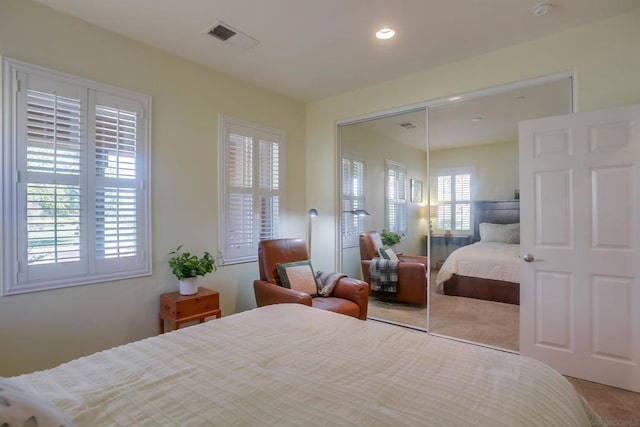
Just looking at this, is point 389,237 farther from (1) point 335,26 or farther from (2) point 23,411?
(2) point 23,411

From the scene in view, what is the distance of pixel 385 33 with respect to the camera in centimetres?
260

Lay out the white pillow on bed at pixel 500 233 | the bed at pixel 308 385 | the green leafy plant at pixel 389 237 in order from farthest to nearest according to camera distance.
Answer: the green leafy plant at pixel 389 237 < the white pillow on bed at pixel 500 233 < the bed at pixel 308 385

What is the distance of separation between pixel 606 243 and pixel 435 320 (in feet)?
5.34

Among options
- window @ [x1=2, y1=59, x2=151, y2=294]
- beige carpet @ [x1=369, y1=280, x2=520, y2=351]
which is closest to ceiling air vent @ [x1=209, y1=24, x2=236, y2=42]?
window @ [x1=2, y1=59, x2=151, y2=294]

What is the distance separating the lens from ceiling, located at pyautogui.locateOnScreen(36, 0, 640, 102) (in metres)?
2.26

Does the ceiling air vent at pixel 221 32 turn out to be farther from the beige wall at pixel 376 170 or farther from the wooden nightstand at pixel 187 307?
the wooden nightstand at pixel 187 307

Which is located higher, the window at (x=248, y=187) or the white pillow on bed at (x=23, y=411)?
the window at (x=248, y=187)

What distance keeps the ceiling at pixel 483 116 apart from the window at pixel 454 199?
1.00 feet

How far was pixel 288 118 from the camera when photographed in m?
4.12

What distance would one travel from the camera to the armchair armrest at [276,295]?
2.68 meters

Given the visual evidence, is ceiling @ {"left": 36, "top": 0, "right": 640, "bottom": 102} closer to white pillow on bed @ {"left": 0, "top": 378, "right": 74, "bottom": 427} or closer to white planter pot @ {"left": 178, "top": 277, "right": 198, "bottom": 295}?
white planter pot @ {"left": 178, "top": 277, "right": 198, "bottom": 295}

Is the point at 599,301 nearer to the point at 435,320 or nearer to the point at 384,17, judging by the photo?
the point at 435,320

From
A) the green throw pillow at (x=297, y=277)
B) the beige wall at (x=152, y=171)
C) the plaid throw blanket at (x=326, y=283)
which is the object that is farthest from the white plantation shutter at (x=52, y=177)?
the plaid throw blanket at (x=326, y=283)

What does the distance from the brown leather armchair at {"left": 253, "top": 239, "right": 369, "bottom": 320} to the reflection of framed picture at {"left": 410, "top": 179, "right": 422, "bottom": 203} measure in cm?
110
